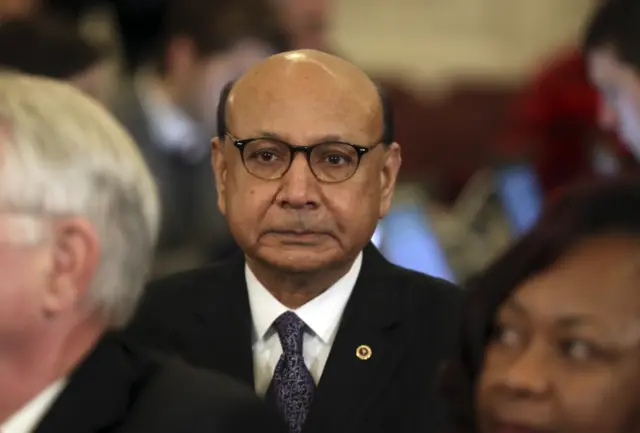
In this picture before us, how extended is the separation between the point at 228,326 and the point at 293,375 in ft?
0.25

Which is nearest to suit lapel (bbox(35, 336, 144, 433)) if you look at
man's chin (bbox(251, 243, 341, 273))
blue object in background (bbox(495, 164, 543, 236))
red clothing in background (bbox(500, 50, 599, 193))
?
man's chin (bbox(251, 243, 341, 273))

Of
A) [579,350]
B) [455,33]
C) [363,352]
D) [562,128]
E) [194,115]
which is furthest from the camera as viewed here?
[455,33]

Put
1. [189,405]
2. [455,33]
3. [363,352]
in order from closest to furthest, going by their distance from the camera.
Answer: [363,352] < [189,405] < [455,33]

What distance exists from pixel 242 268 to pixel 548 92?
1974mm

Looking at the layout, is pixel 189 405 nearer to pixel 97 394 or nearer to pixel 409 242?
pixel 97 394

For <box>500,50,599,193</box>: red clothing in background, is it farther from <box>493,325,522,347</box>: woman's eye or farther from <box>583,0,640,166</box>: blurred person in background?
<box>493,325,522,347</box>: woman's eye

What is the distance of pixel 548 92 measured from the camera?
283cm

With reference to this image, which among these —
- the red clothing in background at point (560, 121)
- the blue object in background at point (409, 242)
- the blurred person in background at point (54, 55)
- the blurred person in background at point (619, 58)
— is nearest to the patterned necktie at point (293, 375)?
the blue object in background at point (409, 242)

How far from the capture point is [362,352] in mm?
956

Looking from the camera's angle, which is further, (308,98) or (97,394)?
(97,394)

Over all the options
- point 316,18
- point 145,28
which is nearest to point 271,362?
point 316,18

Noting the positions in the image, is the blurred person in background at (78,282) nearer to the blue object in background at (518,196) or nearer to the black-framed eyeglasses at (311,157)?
the black-framed eyeglasses at (311,157)

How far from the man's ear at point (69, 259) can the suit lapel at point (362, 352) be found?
9.3 inches

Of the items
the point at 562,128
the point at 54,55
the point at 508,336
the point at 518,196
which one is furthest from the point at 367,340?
the point at 562,128
